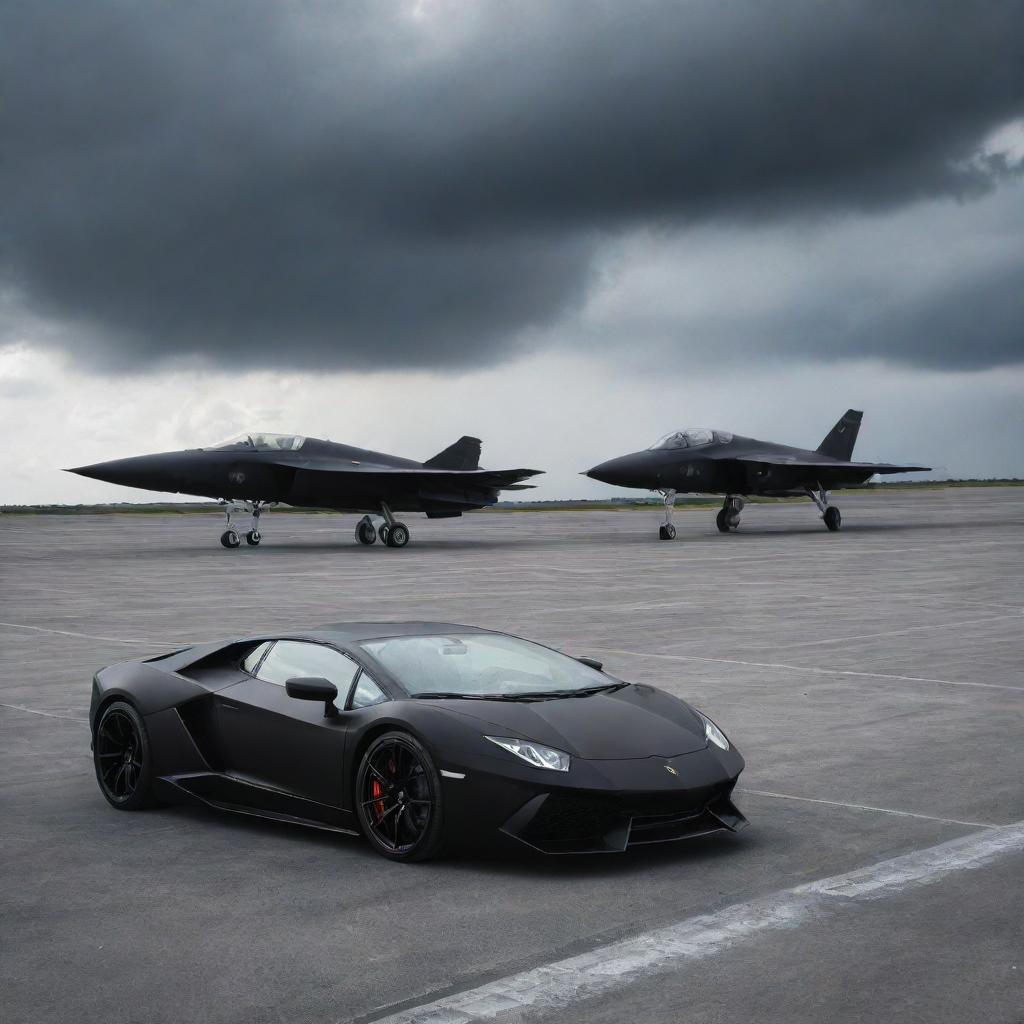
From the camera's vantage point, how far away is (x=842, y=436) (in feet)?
175

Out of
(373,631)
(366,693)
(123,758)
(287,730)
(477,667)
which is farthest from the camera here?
(123,758)

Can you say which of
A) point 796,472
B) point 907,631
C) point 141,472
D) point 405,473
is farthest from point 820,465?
point 907,631

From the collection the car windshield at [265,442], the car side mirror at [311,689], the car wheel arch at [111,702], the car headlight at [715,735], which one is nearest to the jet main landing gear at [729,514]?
the car windshield at [265,442]

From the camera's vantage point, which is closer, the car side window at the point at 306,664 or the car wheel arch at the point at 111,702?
the car side window at the point at 306,664

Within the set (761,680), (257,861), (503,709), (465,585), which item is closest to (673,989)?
(503,709)

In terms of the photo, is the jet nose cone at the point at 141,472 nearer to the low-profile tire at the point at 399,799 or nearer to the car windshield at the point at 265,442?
the car windshield at the point at 265,442

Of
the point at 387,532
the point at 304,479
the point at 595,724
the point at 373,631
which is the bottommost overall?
the point at 595,724

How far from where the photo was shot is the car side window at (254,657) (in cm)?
802

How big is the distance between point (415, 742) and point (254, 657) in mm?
1706

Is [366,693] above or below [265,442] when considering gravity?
below

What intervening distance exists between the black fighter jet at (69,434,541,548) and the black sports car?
31.9 metres

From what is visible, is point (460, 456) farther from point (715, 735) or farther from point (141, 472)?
point (715, 735)

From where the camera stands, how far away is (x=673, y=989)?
A: 4863 millimetres

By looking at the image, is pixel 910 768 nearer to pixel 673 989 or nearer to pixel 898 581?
pixel 673 989
